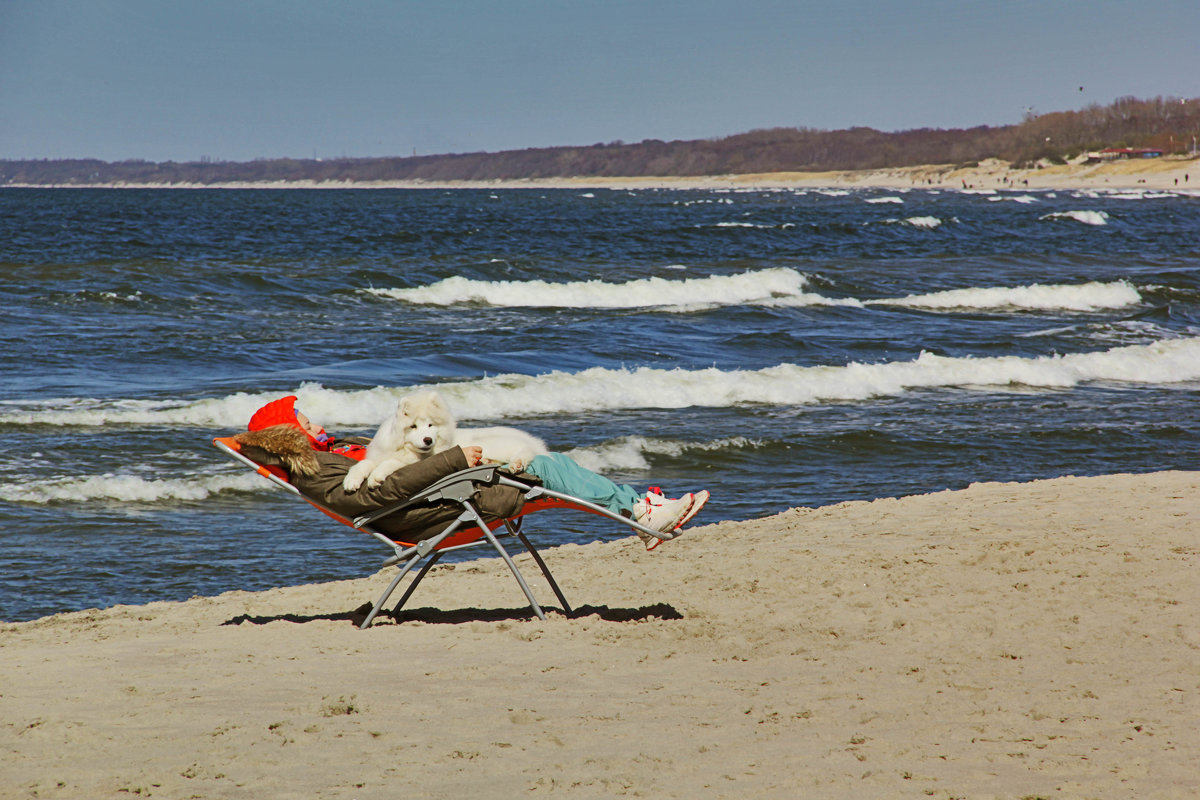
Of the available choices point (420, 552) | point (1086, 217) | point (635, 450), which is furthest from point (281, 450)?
point (1086, 217)

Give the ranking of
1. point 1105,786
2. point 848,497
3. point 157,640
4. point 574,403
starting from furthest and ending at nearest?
point 574,403 < point 848,497 < point 157,640 < point 1105,786

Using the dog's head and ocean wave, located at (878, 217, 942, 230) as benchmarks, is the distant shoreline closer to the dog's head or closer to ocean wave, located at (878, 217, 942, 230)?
ocean wave, located at (878, 217, 942, 230)

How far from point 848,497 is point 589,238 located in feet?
105

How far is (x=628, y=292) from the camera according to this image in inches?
1008

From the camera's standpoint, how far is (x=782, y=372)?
47.1 ft

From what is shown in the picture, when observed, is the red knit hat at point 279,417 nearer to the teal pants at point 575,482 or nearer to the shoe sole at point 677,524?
the teal pants at point 575,482

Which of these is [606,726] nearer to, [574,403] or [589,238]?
[574,403]

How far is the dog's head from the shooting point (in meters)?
5.32

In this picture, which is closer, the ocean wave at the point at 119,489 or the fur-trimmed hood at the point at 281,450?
the fur-trimmed hood at the point at 281,450

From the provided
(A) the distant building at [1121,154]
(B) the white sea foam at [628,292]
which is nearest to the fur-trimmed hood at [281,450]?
(B) the white sea foam at [628,292]

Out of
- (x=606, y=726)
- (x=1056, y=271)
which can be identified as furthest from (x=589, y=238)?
(x=606, y=726)

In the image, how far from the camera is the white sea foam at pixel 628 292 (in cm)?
2436

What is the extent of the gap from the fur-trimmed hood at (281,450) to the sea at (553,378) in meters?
1.81

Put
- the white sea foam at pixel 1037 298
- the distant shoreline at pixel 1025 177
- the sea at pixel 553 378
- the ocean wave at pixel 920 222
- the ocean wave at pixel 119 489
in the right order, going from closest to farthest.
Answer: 1. the sea at pixel 553 378
2. the ocean wave at pixel 119 489
3. the white sea foam at pixel 1037 298
4. the ocean wave at pixel 920 222
5. the distant shoreline at pixel 1025 177
